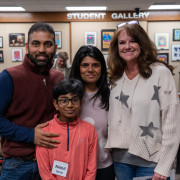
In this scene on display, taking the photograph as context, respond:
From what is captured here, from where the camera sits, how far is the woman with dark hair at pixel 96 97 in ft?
5.50

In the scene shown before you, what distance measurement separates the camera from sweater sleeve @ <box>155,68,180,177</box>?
4.68ft

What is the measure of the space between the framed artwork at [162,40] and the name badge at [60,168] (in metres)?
6.22

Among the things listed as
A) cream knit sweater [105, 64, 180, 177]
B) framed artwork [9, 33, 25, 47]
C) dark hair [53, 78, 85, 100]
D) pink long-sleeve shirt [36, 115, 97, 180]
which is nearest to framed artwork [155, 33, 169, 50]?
framed artwork [9, 33, 25, 47]

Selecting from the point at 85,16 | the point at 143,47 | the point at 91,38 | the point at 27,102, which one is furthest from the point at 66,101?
the point at 85,16

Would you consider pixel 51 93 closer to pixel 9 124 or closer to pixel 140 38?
pixel 9 124

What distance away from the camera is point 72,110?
153cm

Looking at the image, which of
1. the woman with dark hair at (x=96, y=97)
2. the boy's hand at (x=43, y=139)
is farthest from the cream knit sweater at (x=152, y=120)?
the boy's hand at (x=43, y=139)

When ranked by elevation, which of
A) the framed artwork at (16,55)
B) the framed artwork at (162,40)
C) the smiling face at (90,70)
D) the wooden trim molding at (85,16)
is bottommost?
the smiling face at (90,70)

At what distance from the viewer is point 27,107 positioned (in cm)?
150

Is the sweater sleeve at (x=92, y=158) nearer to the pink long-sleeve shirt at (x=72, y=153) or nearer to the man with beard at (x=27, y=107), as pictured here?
the pink long-sleeve shirt at (x=72, y=153)

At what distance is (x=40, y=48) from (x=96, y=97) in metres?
0.57

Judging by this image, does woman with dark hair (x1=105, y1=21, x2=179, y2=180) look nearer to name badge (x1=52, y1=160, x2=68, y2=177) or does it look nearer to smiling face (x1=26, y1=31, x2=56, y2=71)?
name badge (x1=52, y1=160, x2=68, y2=177)

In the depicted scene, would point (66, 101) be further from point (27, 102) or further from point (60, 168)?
point (60, 168)

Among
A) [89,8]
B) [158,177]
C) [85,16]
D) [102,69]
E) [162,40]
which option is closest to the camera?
[158,177]
